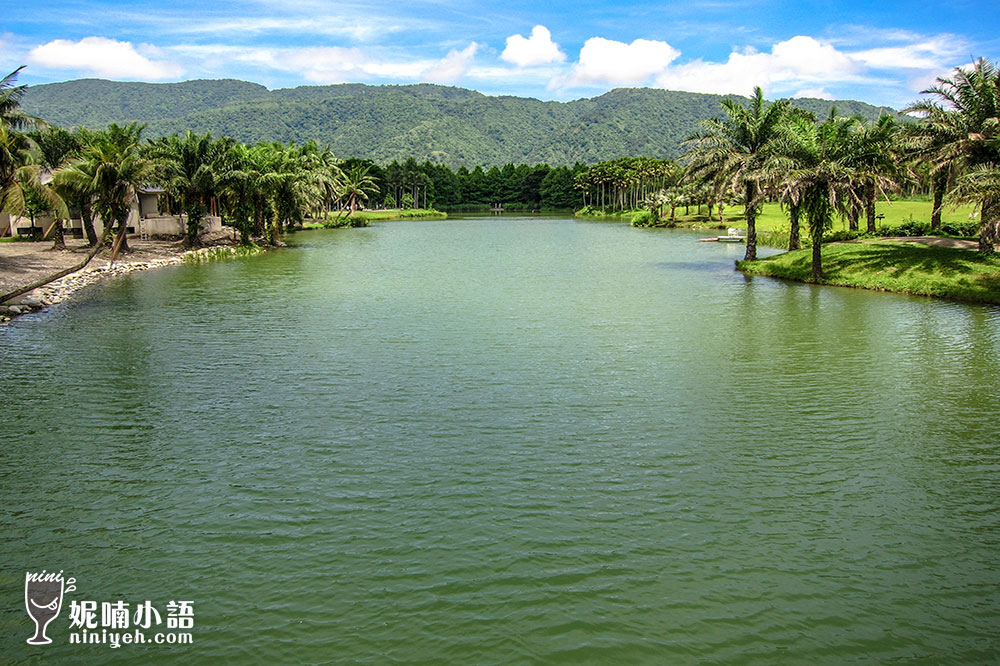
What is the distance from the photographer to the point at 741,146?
134ft

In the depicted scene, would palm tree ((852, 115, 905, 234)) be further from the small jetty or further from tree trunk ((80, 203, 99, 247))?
tree trunk ((80, 203, 99, 247))

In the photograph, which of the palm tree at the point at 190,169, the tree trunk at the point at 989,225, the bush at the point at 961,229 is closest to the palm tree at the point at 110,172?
the palm tree at the point at 190,169

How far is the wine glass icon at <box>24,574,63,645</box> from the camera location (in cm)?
838

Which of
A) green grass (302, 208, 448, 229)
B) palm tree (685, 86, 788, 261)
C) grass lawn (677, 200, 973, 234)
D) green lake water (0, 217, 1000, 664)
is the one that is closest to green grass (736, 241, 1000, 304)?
grass lawn (677, 200, 973, 234)

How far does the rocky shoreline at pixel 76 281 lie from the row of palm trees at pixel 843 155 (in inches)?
1350

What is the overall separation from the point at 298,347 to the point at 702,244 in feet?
173

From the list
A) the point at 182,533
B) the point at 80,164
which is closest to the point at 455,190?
the point at 80,164

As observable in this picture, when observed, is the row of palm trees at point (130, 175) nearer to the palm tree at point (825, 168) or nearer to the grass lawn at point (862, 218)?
the palm tree at point (825, 168)

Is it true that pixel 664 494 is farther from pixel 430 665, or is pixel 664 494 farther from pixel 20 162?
pixel 20 162

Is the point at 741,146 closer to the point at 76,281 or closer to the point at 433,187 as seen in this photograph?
the point at 76,281

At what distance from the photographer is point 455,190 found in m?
196

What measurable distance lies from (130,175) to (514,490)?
44.7 meters

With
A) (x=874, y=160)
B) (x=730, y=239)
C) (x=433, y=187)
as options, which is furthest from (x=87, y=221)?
(x=433, y=187)

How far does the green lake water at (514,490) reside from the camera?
8438 millimetres
